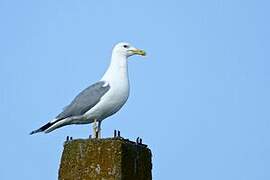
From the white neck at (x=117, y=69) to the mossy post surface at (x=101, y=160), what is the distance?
290cm

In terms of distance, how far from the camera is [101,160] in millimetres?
4883

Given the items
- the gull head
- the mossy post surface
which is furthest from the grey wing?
the mossy post surface

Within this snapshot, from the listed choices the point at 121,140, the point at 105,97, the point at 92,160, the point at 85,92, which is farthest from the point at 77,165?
the point at 85,92

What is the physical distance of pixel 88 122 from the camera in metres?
8.10

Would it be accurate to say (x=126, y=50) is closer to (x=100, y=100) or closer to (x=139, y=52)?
(x=139, y=52)

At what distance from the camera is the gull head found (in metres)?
8.51

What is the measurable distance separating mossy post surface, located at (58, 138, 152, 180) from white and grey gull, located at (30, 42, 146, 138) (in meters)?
2.35

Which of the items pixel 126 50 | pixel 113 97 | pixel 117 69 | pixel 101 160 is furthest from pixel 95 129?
pixel 101 160

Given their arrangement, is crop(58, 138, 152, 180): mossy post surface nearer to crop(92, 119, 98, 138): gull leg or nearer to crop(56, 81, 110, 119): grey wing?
crop(92, 119, 98, 138): gull leg

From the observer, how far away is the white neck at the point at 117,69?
26.2 feet

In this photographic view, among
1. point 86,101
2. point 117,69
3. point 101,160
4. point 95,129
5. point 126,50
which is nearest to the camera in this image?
point 101,160

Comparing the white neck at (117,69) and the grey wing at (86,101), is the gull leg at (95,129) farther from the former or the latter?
the white neck at (117,69)

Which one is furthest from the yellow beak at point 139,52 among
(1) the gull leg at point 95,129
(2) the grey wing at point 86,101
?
(1) the gull leg at point 95,129

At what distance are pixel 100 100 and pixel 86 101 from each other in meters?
0.27
